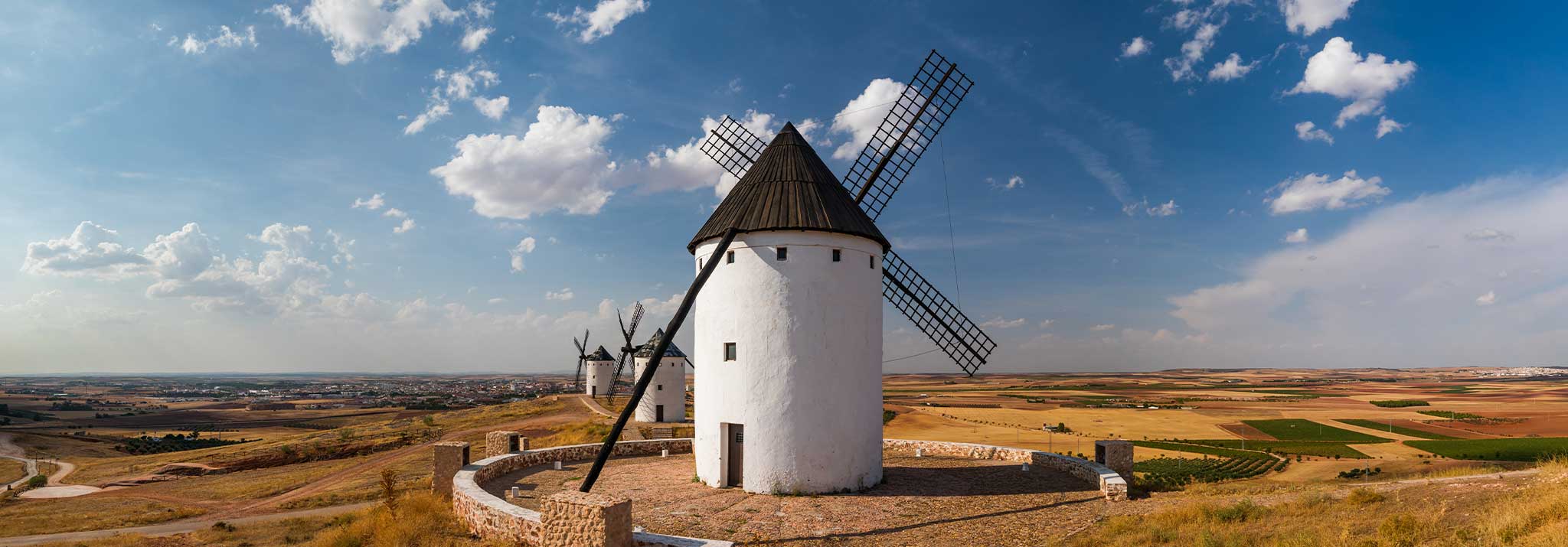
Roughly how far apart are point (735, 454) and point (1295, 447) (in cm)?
6725

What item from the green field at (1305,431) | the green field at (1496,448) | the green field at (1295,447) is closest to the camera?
the green field at (1496,448)

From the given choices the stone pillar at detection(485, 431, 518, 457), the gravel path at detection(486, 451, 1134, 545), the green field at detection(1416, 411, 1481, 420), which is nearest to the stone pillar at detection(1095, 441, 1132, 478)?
the gravel path at detection(486, 451, 1134, 545)

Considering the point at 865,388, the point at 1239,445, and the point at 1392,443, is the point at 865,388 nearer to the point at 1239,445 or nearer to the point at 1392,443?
the point at 1239,445

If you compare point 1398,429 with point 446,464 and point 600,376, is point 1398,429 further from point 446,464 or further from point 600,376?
point 446,464

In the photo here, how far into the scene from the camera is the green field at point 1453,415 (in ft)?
297

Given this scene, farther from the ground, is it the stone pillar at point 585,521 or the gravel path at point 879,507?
the stone pillar at point 585,521

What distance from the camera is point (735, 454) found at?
13750 millimetres

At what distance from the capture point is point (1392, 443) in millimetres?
63938

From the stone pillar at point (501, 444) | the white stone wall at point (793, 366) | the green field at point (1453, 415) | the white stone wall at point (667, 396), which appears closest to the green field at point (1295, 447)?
the green field at point (1453, 415)

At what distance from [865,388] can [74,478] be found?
46.1 m

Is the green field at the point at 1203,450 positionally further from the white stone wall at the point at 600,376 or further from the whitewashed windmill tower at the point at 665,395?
the white stone wall at the point at 600,376

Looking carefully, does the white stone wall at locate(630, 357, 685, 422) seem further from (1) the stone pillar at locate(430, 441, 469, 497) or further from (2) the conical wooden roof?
(2) the conical wooden roof

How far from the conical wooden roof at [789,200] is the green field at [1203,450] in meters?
53.2

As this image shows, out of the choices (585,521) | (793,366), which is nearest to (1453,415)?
(793,366)
